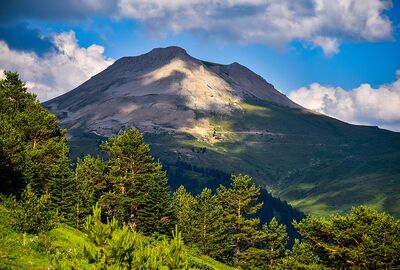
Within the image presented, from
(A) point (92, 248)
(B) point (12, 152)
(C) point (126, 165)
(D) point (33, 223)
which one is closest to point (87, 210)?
(C) point (126, 165)

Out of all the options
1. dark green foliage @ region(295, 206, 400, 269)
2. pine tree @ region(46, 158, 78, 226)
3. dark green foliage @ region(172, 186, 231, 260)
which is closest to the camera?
dark green foliage @ region(295, 206, 400, 269)

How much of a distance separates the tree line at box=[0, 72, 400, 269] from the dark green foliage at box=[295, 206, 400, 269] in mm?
125

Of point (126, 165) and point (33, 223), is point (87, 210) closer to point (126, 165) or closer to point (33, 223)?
point (126, 165)

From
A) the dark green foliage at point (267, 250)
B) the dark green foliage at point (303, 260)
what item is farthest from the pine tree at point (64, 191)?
the dark green foliage at point (303, 260)

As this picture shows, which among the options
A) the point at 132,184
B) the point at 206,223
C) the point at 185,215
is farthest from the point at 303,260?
the point at 185,215

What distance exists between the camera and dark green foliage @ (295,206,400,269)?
53969mm

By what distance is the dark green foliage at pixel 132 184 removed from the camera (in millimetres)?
72625

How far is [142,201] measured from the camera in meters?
73.9

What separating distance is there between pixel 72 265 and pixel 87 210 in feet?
204

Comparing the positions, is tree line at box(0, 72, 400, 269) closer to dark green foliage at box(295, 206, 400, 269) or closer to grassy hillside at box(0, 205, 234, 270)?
Result: dark green foliage at box(295, 206, 400, 269)

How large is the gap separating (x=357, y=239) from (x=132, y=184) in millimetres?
36638

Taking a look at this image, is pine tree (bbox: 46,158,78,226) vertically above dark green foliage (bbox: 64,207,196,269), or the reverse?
dark green foliage (bbox: 64,207,196,269)

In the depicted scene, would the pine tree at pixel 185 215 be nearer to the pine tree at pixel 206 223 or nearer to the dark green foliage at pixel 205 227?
the dark green foliage at pixel 205 227

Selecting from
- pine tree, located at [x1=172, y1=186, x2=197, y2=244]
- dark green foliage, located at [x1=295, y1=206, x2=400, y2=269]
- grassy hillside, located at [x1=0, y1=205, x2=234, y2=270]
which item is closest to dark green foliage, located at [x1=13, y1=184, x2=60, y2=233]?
grassy hillside, located at [x1=0, y1=205, x2=234, y2=270]
